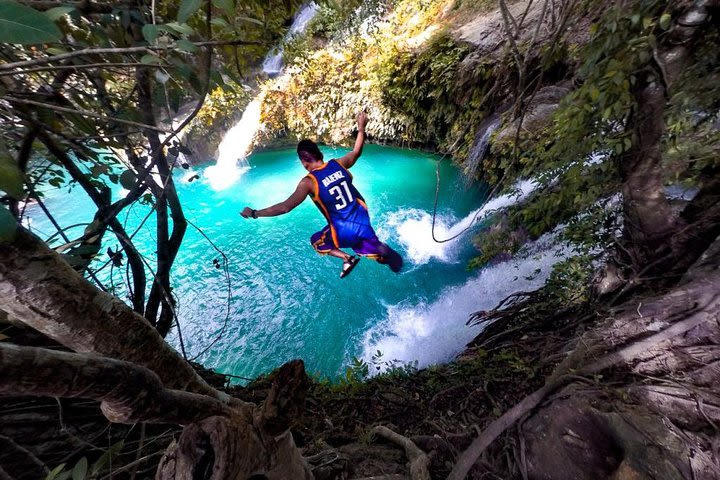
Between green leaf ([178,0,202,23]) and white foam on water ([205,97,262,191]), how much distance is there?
1139 cm

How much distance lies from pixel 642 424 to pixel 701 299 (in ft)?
2.71

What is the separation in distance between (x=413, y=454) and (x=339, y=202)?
237 cm

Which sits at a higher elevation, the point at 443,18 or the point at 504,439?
the point at 443,18

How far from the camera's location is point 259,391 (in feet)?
8.95

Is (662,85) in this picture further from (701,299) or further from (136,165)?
(136,165)

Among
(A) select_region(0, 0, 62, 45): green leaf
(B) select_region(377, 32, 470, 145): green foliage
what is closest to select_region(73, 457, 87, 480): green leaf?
(A) select_region(0, 0, 62, 45): green leaf

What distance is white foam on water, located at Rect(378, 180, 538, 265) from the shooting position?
6.10 meters

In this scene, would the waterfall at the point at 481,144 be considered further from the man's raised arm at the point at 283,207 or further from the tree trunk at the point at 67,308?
the tree trunk at the point at 67,308

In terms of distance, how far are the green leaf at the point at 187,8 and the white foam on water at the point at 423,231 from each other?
5.20m

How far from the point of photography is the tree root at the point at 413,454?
1.60m

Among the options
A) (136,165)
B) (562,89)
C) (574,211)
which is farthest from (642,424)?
(562,89)

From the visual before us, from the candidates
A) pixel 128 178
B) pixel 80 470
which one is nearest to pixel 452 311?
pixel 128 178

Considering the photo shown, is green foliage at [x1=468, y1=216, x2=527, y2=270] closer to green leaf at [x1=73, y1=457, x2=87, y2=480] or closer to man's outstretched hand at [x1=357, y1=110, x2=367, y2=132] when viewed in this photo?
man's outstretched hand at [x1=357, y1=110, x2=367, y2=132]

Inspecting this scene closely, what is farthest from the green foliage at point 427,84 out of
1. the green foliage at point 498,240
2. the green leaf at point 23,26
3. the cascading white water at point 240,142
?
the green leaf at point 23,26
